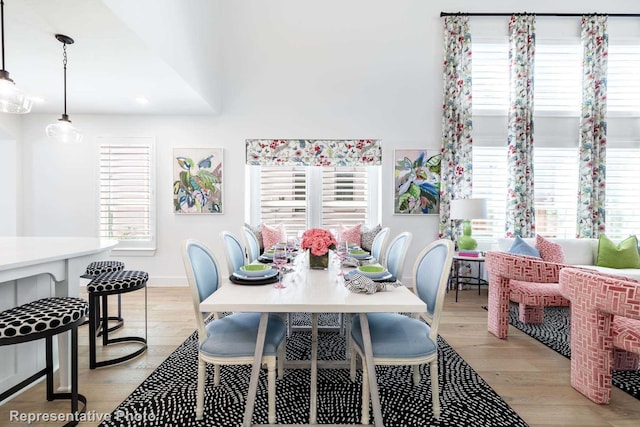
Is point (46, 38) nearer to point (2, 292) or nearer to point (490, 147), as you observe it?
point (2, 292)

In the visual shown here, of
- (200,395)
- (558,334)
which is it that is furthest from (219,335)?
(558,334)

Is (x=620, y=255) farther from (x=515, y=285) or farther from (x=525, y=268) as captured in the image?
(x=525, y=268)

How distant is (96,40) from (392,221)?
3748 mm

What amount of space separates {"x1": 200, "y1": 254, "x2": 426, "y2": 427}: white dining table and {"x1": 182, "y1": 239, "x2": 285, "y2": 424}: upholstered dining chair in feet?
0.38

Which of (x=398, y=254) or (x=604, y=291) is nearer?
(x=604, y=291)

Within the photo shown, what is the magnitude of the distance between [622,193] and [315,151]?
4.38 m

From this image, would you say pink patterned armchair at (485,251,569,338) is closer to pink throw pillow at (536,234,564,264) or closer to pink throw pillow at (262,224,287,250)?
pink throw pillow at (536,234,564,264)

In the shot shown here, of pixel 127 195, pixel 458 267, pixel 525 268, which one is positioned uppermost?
pixel 127 195

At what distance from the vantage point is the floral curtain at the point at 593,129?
4422mm

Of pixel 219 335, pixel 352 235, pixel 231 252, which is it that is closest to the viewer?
pixel 219 335

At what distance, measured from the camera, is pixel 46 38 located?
245 centimetres

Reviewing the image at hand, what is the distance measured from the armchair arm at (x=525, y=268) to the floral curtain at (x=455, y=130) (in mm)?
1716

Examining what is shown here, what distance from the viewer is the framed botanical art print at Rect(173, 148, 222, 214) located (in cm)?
451

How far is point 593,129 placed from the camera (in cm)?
445
